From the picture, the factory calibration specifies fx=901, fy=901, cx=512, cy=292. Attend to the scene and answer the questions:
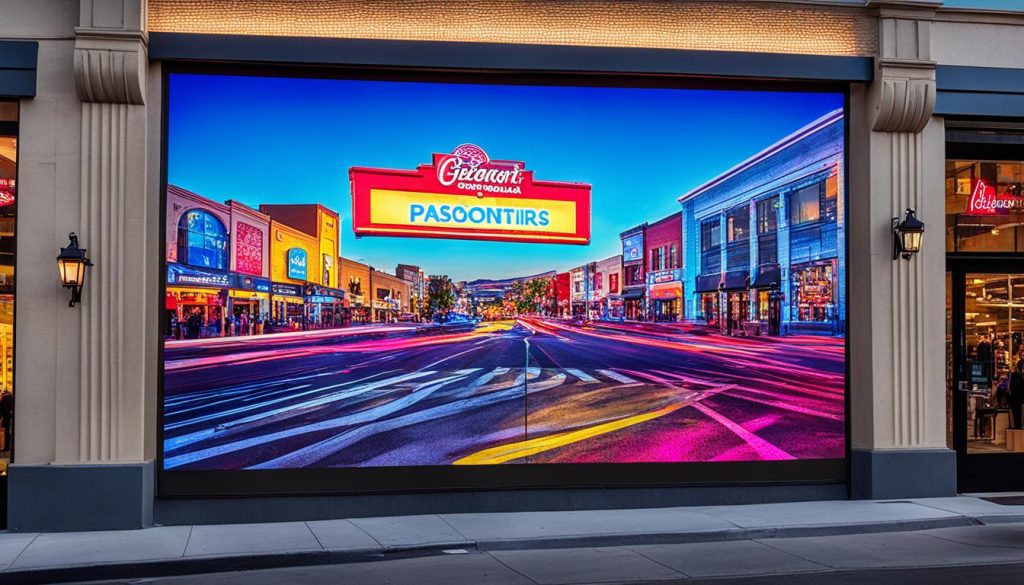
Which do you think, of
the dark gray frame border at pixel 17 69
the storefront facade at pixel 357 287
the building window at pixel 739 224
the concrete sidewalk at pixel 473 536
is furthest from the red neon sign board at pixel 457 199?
the dark gray frame border at pixel 17 69

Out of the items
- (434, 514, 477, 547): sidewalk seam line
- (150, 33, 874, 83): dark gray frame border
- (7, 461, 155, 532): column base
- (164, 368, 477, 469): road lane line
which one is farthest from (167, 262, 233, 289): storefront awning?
(434, 514, 477, 547): sidewalk seam line

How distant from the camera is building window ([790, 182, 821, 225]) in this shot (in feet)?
38.4

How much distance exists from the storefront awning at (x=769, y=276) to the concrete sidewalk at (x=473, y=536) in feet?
9.18

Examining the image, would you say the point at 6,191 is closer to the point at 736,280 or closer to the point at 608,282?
the point at 608,282

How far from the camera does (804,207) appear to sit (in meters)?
11.7

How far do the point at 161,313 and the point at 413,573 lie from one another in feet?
14.8

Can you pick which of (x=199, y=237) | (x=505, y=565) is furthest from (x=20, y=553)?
(x=505, y=565)

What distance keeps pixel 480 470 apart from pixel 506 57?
4989 millimetres

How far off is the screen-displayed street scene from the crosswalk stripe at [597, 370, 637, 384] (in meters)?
0.04

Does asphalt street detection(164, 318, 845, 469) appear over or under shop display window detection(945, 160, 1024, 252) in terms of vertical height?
under

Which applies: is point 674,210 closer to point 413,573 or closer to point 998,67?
point 998,67

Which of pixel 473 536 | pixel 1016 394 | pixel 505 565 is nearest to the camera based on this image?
pixel 505 565

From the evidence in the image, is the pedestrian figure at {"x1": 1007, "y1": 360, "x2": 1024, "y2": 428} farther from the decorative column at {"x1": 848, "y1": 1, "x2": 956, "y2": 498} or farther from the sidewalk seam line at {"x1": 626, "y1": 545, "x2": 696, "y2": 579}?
the sidewalk seam line at {"x1": 626, "y1": 545, "x2": 696, "y2": 579}

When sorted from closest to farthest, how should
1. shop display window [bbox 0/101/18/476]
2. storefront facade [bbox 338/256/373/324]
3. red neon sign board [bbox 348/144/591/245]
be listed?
shop display window [bbox 0/101/18/476] < red neon sign board [bbox 348/144/591/245] < storefront facade [bbox 338/256/373/324]
